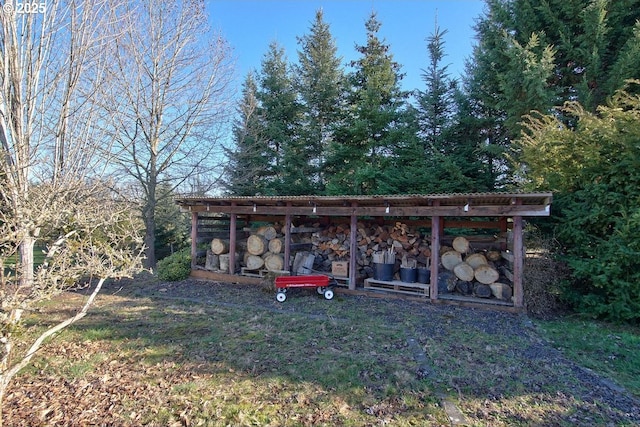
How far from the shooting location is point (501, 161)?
35.7 ft

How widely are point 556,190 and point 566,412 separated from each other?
15.9 feet

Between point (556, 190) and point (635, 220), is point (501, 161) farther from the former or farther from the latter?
point (635, 220)

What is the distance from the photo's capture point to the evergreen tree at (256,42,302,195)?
13758mm

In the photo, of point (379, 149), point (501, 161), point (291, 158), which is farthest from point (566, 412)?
point (291, 158)

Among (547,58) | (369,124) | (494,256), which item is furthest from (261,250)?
(547,58)

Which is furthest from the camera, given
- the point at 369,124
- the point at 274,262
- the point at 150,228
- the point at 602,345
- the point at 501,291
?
the point at 369,124

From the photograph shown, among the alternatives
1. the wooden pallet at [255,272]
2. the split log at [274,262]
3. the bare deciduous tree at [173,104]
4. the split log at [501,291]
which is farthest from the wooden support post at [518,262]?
the bare deciduous tree at [173,104]

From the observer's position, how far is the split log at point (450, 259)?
704 centimetres

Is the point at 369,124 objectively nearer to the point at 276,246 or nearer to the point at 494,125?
the point at 494,125

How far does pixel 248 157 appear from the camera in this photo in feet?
45.8

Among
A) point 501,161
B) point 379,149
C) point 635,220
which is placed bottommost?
point 635,220

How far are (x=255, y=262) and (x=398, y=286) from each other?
368 cm

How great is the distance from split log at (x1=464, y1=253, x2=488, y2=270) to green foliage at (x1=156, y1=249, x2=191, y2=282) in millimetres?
7045

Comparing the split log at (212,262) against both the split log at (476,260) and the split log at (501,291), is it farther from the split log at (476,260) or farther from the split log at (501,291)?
the split log at (501,291)
